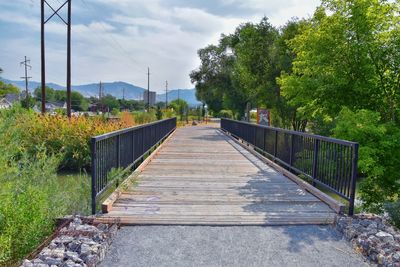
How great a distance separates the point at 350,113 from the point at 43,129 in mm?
9923

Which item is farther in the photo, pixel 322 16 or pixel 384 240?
pixel 322 16

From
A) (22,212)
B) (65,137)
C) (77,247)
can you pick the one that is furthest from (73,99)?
(77,247)

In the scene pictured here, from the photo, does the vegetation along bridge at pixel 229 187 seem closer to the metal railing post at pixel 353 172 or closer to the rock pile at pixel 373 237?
the metal railing post at pixel 353 172

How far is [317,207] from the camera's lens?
4.56m

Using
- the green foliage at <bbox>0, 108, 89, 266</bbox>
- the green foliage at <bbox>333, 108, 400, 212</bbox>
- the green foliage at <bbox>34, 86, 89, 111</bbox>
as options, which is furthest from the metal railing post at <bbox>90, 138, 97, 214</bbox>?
the green foliage at <bbox>34, 86, 89, 111</bbox>

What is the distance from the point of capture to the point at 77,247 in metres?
3.16

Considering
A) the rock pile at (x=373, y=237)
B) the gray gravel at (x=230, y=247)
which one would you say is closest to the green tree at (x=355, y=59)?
the rock pile at (x=373, y=237)

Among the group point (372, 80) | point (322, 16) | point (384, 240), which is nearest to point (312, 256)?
point (384, 240)

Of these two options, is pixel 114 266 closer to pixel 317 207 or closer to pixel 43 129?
pixel 317 207

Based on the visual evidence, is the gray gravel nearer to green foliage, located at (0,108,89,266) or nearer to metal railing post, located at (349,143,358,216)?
metal railing post, located at (349,143,358,216)

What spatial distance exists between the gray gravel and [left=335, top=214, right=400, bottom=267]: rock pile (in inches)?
4.2

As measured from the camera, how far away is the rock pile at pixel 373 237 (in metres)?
3.09

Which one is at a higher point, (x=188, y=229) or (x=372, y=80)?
(x=372, y=80)

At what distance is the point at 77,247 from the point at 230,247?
1.51m
